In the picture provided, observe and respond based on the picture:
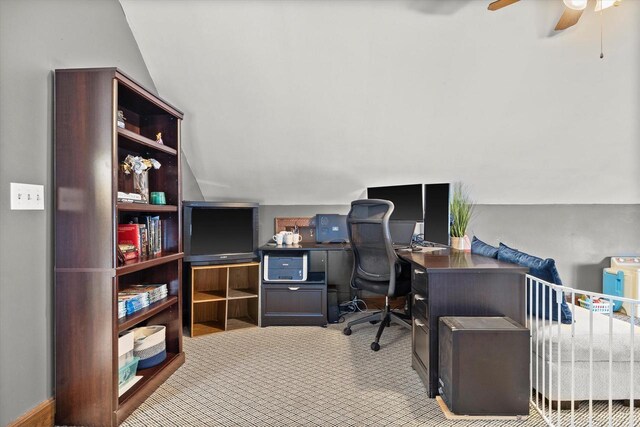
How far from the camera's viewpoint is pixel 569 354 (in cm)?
180

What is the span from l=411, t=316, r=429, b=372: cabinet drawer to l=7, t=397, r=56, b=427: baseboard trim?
6.52ft

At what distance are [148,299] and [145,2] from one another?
6.80 feet

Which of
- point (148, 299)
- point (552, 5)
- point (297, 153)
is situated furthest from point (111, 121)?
point (552, 5)

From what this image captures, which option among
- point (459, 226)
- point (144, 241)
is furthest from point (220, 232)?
point (459, 226)

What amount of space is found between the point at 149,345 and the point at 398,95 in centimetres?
267

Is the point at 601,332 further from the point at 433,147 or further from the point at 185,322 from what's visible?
the point at 185,322

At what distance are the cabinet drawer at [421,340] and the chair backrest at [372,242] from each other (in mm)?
437

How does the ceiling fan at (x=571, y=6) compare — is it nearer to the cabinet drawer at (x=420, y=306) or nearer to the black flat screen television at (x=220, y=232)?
the cabinet drawer at (x=420, y=306)

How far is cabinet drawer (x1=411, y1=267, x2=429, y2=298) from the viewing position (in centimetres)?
210

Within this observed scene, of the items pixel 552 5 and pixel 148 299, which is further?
pixel 552 5

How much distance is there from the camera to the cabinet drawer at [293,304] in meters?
3.26

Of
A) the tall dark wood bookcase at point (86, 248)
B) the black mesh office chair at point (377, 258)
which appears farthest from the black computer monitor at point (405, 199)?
the tall dark wood bookcase at point (86, 248)

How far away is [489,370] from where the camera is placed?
1.72m

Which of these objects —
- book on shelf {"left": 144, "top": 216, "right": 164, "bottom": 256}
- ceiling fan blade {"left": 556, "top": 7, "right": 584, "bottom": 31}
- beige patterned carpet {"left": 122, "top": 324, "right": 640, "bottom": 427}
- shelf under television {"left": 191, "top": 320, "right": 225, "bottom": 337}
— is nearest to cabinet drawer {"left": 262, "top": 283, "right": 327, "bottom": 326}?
beige patterned carpet {"left": 122, "top": 324, "right": 640, "bottom": 427}
